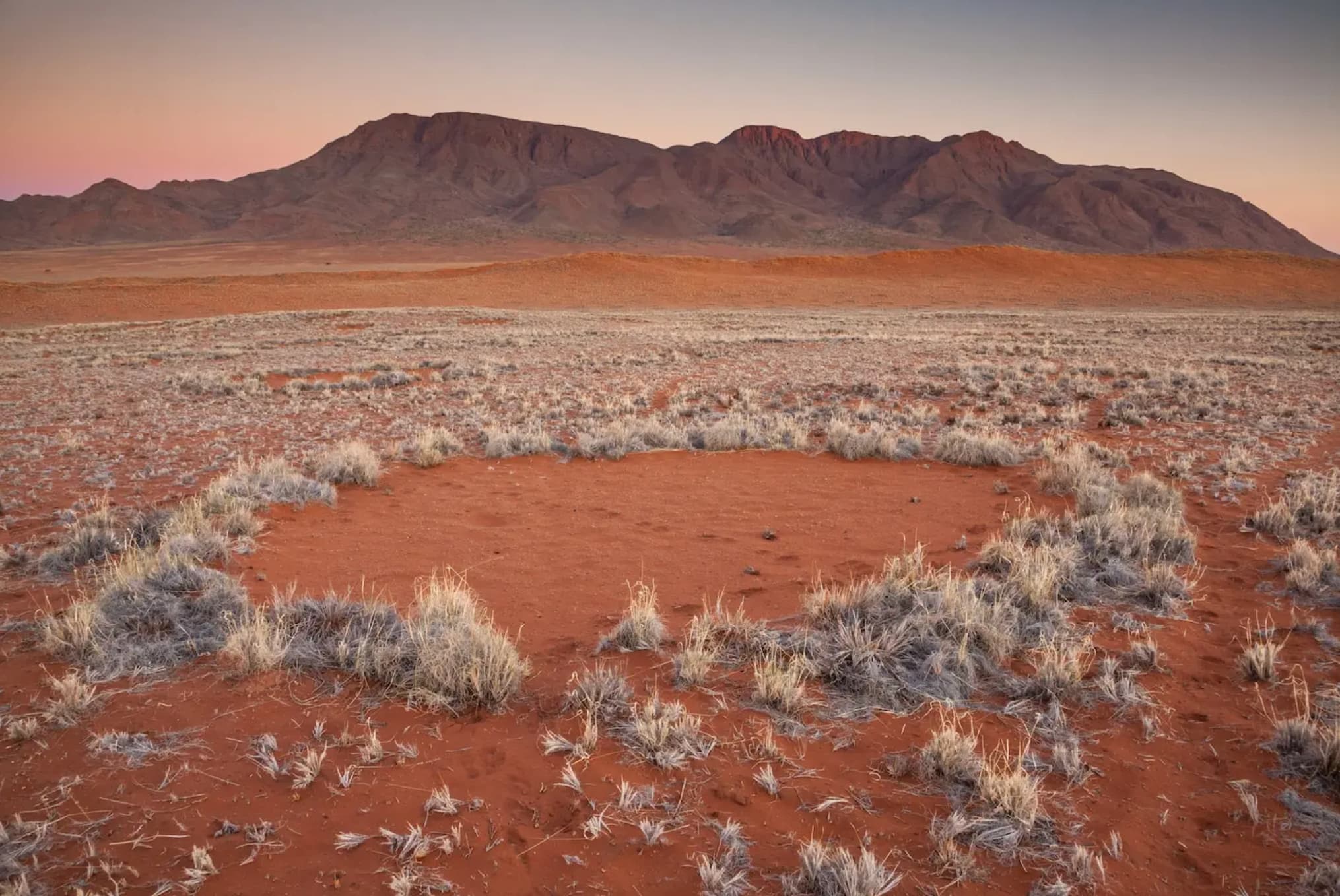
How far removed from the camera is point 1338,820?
303 cm

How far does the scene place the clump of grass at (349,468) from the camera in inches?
325

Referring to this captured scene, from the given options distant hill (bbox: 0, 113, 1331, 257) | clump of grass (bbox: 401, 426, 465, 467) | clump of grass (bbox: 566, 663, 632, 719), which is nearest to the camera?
clump of grass (bbox: 566, 663, 632, 719)

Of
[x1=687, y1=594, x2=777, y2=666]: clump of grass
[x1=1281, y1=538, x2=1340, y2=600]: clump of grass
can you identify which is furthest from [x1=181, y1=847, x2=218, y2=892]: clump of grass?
[x1=1281, y1=538, x2=1340, y2=600]: clump of grass

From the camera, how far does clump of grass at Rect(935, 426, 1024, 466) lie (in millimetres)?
9250

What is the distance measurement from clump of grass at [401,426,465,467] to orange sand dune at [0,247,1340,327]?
33094 millimetres

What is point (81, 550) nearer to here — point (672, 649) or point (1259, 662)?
point (672, 649)

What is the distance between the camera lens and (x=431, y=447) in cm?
937

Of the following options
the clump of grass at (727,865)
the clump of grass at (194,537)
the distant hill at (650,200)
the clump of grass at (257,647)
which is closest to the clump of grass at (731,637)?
the clump of grass at (727,865)

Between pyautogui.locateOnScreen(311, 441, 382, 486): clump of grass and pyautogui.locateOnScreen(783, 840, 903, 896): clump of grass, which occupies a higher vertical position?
pyautogui.locateOnScreen(311, 441, 382, 486): clump of grass

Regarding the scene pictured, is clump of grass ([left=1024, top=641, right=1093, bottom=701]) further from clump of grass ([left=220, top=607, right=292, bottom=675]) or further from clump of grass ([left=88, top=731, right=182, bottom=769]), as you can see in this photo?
clump of grass ([left=88, top=731, right=182, bottom=769])

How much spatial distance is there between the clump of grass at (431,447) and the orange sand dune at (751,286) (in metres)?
33.1

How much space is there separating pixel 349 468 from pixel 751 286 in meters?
44.5

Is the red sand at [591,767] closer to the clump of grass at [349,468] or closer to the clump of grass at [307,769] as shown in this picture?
the clump of grass at [307,769]

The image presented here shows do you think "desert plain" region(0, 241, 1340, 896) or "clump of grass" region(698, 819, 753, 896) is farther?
"desert plain" region(0, 241, 1340, 896)
